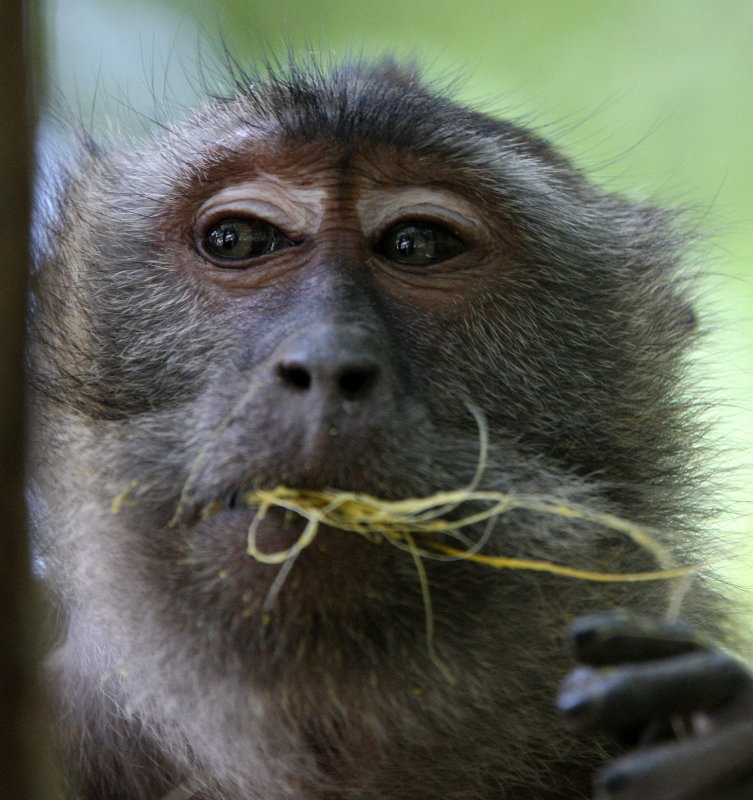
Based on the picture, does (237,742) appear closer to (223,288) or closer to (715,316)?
(223,288)

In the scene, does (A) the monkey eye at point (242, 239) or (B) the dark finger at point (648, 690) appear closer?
(B) the dark finger at point (648, 690)

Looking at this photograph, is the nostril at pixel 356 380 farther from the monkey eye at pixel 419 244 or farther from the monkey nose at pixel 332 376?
the monkey eye at pixel 419 244

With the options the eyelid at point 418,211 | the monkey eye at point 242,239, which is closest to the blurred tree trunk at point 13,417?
the monkey eye at point 242,239

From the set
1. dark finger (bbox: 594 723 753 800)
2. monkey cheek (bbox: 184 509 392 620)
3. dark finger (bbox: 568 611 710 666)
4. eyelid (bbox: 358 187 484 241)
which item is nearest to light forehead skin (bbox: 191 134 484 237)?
eyelid (bbox: 358 187 484 241)

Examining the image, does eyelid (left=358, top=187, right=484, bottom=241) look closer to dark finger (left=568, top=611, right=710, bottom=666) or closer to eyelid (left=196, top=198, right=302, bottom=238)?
eyelid (left=196, top=198, right=302, bottom=238)

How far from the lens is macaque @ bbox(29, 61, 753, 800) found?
233 centimetres

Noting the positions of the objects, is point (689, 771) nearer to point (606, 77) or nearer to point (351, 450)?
point (351, 450)

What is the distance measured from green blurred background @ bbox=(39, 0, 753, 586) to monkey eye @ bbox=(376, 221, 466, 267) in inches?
42.6

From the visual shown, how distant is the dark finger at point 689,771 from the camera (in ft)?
5.57

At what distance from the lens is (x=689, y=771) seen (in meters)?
1.77

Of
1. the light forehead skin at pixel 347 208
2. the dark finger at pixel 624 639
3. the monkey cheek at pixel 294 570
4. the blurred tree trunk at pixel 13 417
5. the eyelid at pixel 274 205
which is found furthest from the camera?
the eyelid at pixel 274 205

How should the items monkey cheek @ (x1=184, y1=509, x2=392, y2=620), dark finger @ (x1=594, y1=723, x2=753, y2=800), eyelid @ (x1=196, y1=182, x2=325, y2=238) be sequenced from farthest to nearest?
eyelid @ (x1=196, y1=182, x2=325, y2=238), monkey cheek @ (x1=184, y1=509, x2=392, y2=620), dark finger @ (x1=594, y1=723, x2=753, y2=800)

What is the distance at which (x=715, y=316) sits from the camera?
13.9 ft

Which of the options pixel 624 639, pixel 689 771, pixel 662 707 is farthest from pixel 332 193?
pixel 689 771
